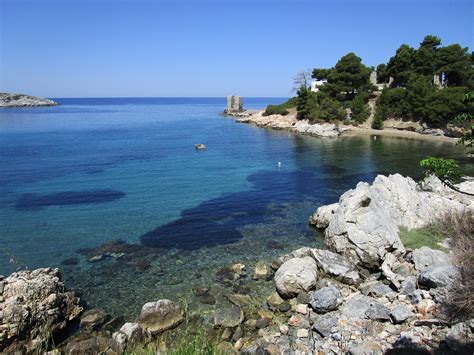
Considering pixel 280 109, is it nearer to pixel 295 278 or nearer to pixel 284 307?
pixel 295 278

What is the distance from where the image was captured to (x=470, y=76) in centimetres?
7000

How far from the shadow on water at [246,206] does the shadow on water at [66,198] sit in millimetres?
7904

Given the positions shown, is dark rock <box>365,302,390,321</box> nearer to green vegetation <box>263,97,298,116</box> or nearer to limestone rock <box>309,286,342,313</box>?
limestone rock <box>309,286,342,313</box>

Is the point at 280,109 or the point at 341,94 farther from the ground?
the point at 341,94

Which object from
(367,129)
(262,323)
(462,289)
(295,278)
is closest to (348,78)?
(367,129)

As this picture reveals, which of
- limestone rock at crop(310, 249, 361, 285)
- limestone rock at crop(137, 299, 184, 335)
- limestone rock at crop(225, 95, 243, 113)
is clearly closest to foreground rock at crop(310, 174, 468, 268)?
limestone rock at crop(310, 249, 361, 285)

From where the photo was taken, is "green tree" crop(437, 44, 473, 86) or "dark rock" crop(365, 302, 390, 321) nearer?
"dark rock" crop(365, 302, 390, 321)

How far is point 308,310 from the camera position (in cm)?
1422

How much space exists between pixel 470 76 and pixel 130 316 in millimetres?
79540

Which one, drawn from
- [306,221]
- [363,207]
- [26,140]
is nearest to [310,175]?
[306,221]

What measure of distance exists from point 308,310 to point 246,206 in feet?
46.2

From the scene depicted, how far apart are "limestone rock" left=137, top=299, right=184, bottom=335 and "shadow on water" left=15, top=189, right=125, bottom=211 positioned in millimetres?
16798

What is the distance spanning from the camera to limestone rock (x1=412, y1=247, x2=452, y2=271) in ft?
51.8

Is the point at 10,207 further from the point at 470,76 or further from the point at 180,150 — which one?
the point at 470,76
